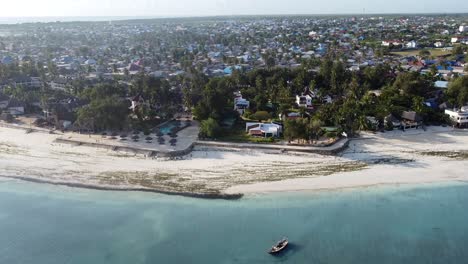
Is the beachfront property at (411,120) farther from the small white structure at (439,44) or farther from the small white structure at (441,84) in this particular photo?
the small white structure at (439,44)

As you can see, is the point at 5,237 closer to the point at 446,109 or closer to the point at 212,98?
the point at 212,98

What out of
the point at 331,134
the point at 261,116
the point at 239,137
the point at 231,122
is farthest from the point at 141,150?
the point at 331,134

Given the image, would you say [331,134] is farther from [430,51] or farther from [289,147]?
[430,51]

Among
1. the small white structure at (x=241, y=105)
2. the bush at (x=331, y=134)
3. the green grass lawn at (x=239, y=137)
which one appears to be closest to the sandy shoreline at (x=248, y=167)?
the bush at (x=331, y=134)

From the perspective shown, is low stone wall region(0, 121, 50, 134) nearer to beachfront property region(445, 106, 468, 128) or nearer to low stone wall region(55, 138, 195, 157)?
low stone wall region(55, 138, 195, 157)

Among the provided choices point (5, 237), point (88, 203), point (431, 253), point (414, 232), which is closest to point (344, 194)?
point (414, 232)

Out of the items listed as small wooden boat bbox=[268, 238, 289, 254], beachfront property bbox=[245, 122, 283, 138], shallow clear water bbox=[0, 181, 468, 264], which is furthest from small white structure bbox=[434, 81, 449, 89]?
small wooden boat bbox=[268, 238, 289, 254]
